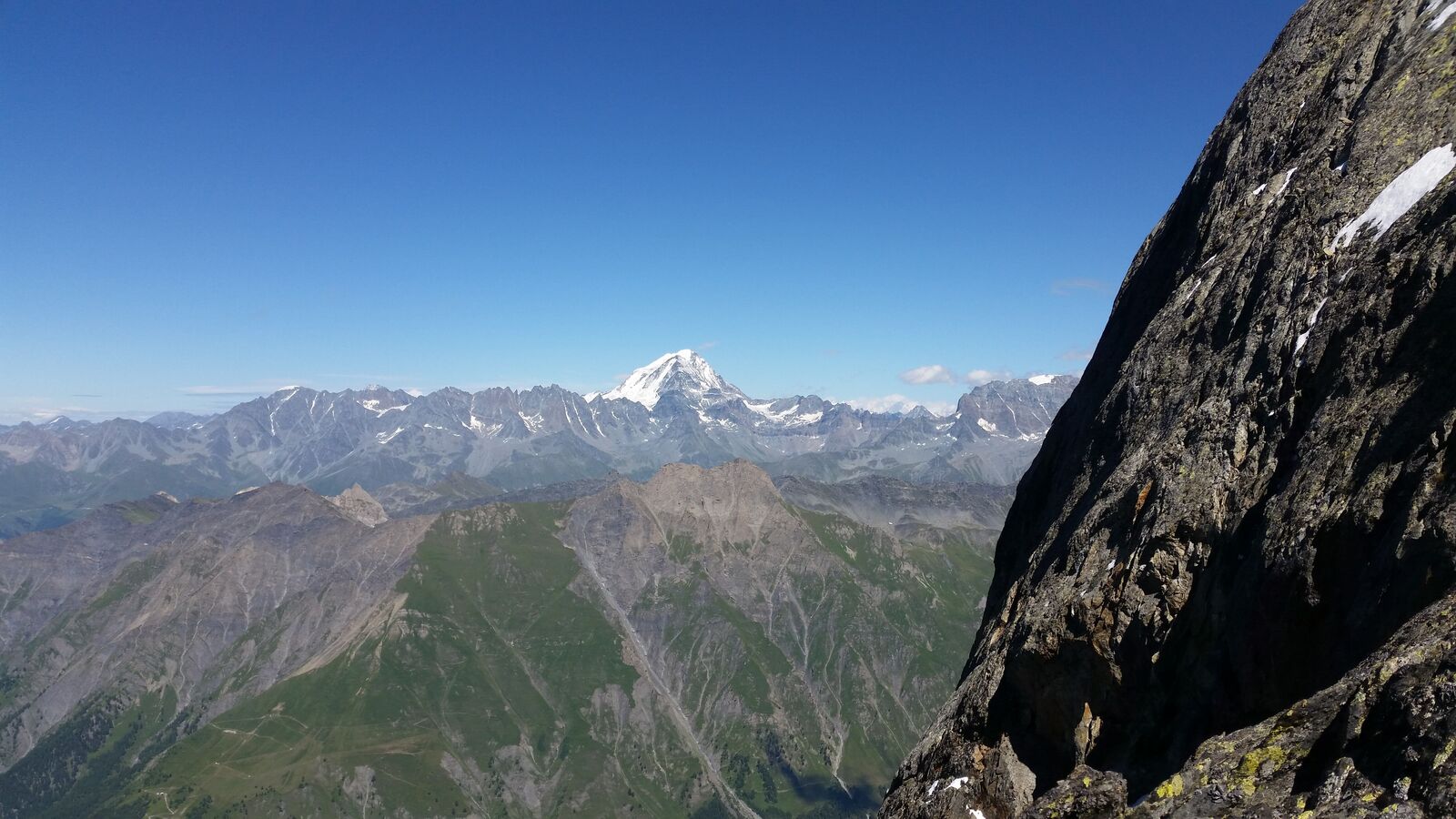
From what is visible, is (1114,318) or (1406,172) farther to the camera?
(1114,318)

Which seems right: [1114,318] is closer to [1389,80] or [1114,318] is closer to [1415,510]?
[1389,80]

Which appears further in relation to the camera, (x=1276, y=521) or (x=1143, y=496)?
(x=1143, y=496)

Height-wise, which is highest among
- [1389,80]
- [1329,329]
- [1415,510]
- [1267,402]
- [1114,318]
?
[1389,80]

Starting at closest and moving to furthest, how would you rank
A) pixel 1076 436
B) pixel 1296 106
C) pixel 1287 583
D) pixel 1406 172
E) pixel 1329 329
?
pixel 1287 583 → pixel 1329 329 → pixel 1406 172 → pixel 1296 106 → pixel 1076 436

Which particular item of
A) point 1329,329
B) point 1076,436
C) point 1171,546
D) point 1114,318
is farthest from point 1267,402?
point 1114,318

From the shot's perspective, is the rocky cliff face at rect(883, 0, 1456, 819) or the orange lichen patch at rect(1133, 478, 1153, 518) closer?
the rocky cliff face at rect(883, 0, 1456, 819)

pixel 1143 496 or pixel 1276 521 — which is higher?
pixel 1143 496

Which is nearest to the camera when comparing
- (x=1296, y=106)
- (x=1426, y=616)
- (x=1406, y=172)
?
(x=1426, y=616)

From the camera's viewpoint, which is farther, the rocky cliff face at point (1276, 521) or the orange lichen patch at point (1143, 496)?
the orange lichen patch at point (1143, 496)
